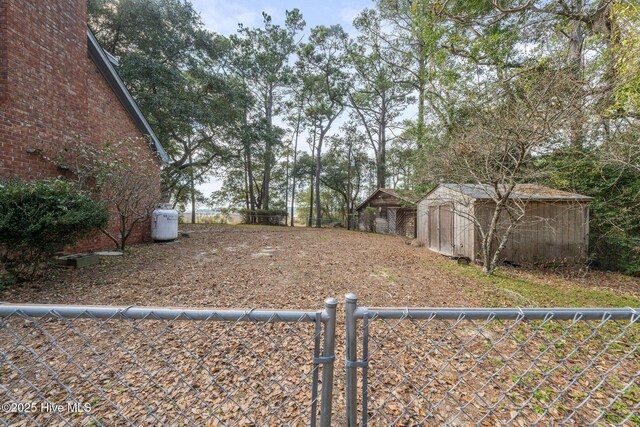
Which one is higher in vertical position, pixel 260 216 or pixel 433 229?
pixel 260 216

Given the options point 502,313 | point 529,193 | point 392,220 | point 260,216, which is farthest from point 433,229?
point 260,216

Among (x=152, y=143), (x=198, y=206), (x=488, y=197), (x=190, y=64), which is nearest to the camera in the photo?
(x=488, y=197)

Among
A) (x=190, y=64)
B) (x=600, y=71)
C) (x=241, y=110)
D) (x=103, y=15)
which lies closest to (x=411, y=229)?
(x=600, y=71)

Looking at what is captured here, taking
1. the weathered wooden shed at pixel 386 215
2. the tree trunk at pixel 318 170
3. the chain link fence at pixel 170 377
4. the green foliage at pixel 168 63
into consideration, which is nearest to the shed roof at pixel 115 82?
the green foliage at pixel 168 63

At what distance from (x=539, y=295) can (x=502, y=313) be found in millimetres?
5243

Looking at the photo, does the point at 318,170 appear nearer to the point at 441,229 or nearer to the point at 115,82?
the point at 441,229

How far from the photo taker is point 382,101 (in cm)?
2198

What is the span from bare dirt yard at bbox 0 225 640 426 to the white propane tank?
2.98m

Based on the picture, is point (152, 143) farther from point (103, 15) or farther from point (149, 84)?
point (103, 15)

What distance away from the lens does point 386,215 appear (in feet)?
58.6

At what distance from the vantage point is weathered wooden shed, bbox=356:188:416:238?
597 inches

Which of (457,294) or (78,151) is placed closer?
(457,294)

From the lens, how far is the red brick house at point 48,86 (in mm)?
4848

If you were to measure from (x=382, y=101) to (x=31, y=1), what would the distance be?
825 inches
